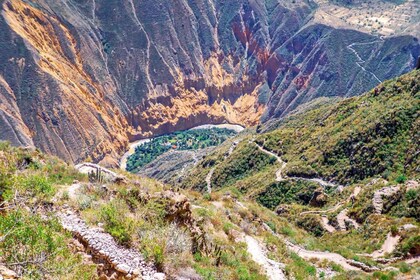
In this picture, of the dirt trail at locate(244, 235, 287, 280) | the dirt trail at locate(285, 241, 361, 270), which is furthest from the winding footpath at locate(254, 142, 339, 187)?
the dirt trail at locate(244, 235, 287, 280)

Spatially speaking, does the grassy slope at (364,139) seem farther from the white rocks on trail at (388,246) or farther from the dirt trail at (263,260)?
the dirt trail at (263,260)

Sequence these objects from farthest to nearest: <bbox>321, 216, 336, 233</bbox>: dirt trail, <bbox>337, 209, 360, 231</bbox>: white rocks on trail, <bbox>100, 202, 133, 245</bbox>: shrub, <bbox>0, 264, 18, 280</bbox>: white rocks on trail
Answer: <bbox>321, 216, 336, 233</bbox>: dirt trail < <bbox>337, 209, 360, 231</bbox>: white rocks on trail < <bbox>100, 202, 133, 245</bbox>: shrub < <bbox>0, 264, 18, 280</bbox>: white rocks on trail

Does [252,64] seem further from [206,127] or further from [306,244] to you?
[306,244]

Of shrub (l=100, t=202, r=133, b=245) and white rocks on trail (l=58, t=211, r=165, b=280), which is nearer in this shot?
white rocks on trail (l=58, t=211, r=165, b=280)

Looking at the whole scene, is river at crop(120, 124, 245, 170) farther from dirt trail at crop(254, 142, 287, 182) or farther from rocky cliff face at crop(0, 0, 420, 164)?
dirt trail at crop(254, 142, 287, 182)

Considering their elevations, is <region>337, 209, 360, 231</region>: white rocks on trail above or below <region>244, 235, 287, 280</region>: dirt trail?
below

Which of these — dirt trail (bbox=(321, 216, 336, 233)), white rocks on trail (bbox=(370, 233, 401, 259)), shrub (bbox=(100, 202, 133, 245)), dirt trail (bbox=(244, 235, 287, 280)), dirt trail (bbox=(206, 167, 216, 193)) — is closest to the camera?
shrub (bbox=(100, 202, 133, 245))

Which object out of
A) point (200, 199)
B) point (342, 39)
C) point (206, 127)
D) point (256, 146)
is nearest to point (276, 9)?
point (342, 39)
